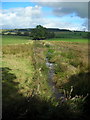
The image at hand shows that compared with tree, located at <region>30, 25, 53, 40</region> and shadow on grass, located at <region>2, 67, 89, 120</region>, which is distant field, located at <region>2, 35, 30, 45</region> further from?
shadow on grass, located at <region>2, 67, 89, 120</region>

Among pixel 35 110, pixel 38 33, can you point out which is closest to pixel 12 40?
pixel 38 33

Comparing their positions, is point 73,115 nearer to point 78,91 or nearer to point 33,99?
point 33,99

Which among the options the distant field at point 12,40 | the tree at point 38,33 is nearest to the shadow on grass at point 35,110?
the distant field at point 12,40

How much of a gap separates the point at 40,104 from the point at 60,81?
3931 millimetres

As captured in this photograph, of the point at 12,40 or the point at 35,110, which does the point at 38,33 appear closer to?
the point at 12,40

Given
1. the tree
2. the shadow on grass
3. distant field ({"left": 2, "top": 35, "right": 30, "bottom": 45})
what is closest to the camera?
the shadow on grass

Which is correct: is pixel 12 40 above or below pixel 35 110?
above

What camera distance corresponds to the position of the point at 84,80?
24.9 ft

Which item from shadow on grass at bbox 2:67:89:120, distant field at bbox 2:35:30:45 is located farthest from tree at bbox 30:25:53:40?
shadow on grass at bbox 2:67:89:120

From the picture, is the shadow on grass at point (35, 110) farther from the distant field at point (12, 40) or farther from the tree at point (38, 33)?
the tree at point (38, 33)

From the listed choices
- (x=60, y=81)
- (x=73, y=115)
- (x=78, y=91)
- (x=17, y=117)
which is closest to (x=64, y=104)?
(x=73, y=115)

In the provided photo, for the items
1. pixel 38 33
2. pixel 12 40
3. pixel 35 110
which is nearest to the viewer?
pixel 35 110

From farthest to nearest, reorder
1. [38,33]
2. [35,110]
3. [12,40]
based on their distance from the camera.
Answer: [38,33]
[12,40]
[35,110]

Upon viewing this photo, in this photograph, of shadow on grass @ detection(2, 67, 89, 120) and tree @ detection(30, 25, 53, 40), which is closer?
shadow on grass @ detection(2, 67, 89, 120)
